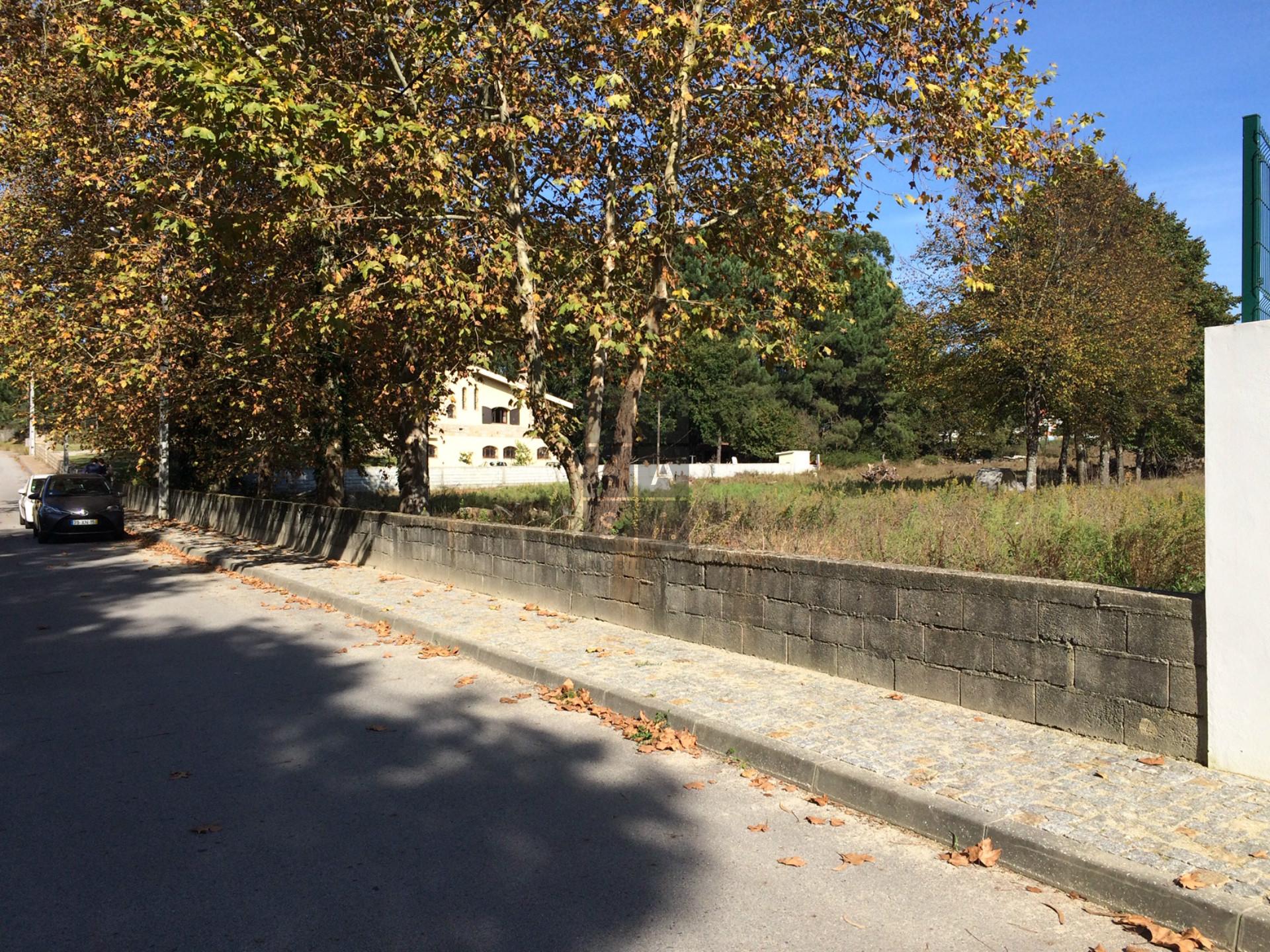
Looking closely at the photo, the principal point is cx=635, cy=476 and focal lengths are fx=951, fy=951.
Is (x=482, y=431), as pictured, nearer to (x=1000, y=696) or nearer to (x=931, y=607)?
(x=931, y=607)

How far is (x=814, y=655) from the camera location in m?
7.66

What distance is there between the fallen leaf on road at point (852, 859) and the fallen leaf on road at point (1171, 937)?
1.09 m

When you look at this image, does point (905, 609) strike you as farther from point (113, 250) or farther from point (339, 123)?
point (113, 250)

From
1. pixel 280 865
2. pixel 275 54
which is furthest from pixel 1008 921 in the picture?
pixel 275 54

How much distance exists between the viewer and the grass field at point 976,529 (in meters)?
6.80

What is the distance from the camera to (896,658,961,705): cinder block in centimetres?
655

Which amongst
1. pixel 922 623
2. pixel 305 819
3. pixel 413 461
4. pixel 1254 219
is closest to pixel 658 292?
pixel 922 623

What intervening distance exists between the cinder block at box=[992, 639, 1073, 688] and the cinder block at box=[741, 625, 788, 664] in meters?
2.03

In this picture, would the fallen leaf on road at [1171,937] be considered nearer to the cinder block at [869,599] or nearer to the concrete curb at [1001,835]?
the concrete curb at [1001,835]

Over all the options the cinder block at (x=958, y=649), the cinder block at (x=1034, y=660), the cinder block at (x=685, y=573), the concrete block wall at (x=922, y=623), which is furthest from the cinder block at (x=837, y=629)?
the cinder block at (x=685, y=573)

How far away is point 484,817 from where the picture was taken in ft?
16.2

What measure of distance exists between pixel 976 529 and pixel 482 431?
190 ft

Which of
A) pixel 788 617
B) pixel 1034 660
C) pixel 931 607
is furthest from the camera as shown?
pixel 788 617

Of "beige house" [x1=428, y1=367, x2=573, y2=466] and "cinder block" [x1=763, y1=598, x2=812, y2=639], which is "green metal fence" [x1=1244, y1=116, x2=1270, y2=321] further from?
"beige house" [x1=428, y1=367, x2=573, y2=466]
